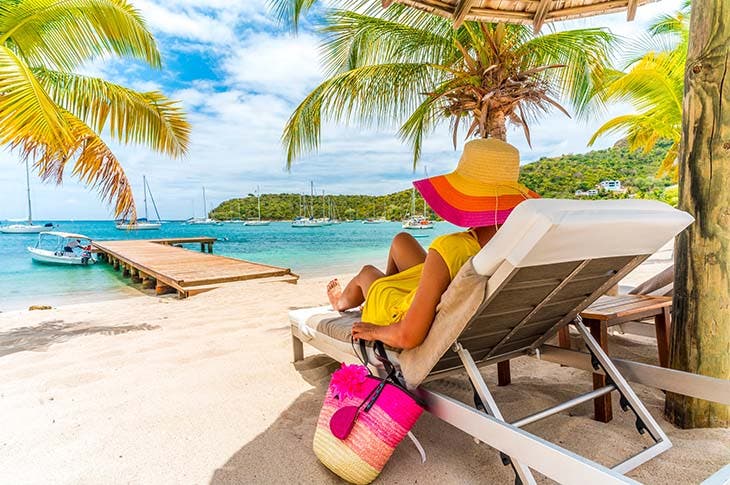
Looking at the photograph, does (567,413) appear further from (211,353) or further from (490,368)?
(211,353)

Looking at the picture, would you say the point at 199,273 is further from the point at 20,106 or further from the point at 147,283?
the point at 20,106

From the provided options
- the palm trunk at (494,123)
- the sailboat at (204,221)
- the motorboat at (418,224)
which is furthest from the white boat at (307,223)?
the palm trunk at (494,123)

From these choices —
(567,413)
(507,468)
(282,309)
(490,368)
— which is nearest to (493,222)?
(507,468)

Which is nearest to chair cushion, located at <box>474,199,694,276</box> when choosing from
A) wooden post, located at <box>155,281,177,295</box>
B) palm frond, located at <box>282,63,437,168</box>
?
palm frond, located at <box>282,63,437,168</box>

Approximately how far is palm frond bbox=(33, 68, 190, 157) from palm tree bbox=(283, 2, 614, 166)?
1.89m

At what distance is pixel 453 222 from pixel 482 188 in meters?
0.21

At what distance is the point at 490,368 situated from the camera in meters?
3.09

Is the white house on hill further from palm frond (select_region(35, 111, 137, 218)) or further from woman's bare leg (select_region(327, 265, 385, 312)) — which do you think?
woman's bare leg (select_region(327, 265, 385, 312))

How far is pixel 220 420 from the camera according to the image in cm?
229

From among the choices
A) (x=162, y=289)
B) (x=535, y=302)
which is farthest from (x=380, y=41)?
(x=162, y=289)

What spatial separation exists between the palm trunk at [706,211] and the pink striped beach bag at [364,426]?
54.5 inches

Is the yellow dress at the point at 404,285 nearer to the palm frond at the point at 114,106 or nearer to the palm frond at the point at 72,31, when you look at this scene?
the palm frond at the point at 114,106

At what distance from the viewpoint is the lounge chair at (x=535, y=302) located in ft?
4.18

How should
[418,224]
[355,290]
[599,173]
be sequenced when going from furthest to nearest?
[418,224]
[599,173]
[355,290]
